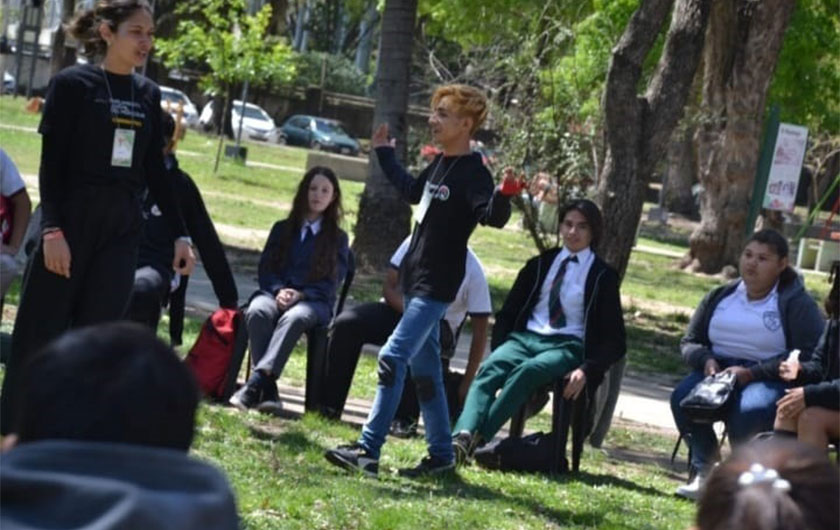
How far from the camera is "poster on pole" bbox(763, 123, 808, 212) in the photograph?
1409 cm

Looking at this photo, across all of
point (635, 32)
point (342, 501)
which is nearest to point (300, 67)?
point (635, 32)

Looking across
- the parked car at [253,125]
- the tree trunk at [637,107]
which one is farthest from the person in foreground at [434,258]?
the parked car at [253,125]

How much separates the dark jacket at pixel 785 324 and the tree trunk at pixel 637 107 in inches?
109

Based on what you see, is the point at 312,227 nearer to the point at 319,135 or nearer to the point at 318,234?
the point at 318,234

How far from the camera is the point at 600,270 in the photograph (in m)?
9.09

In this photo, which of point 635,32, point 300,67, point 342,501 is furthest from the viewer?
point 300,67

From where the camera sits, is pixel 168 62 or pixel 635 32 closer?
pixel 635 32

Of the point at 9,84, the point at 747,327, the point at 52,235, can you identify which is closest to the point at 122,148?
the point at 52,235

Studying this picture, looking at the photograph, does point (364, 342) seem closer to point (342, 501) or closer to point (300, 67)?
point (342, 501)

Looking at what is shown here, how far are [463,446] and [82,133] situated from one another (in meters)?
3.00

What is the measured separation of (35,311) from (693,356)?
3.59 meters

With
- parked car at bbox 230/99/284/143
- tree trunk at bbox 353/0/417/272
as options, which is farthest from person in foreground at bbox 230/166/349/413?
parked car at bbox 230/99/284/143

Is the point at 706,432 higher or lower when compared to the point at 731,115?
lower

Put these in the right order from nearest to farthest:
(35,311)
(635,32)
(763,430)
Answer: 1. (35,311)
2. (763,430)
3. (635,32)
